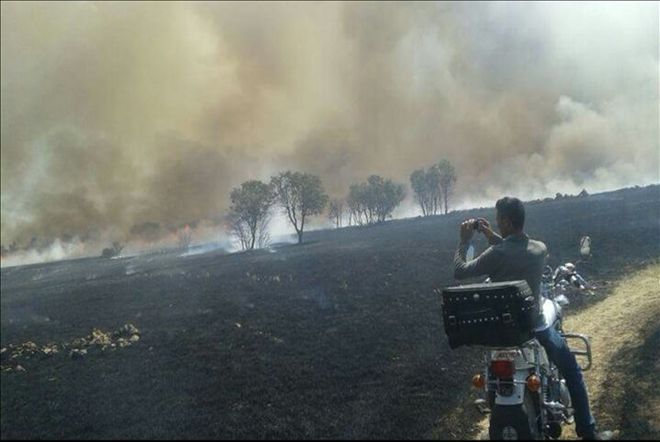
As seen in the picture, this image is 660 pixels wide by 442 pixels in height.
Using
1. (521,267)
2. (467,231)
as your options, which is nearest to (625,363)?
(521,267)

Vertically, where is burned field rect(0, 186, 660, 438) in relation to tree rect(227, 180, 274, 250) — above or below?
below

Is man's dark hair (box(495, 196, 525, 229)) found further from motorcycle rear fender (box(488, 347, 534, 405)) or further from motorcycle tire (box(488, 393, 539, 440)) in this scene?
motorcycle tire (box(488, 393, 539, 440))

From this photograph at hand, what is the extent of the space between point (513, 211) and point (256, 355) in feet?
37.9

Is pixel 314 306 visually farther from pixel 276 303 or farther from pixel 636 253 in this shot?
pixel 636 253

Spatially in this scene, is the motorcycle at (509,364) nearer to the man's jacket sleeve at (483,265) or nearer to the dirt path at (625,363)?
the man's jacket sleeve at (483,265)

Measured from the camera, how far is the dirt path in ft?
25.7

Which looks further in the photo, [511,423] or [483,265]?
[483,265]

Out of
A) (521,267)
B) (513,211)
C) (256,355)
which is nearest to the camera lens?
(521,267)

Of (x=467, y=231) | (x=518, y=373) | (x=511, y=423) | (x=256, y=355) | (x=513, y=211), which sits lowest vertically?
(x=256, y=355)

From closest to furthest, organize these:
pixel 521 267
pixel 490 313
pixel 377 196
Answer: pixel 490 313 < pixel 521 267 < pixel 377 196

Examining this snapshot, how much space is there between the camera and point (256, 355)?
50.9 feet

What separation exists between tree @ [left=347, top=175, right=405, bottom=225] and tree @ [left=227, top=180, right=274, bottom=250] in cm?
4128

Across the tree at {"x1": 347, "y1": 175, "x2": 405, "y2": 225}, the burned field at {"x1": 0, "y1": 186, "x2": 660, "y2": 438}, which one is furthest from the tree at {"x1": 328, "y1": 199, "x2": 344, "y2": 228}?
the burned field at {"x1": 0, "y1": 186, "x2": 660, "y2": 438}

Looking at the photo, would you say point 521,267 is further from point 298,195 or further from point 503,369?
point 298,195
